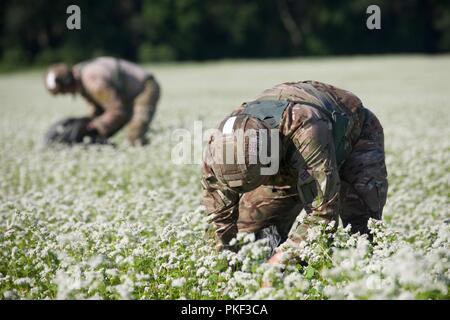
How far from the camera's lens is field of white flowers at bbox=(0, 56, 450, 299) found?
4.39 meters

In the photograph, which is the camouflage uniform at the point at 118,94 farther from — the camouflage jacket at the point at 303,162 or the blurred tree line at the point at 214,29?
the blurred tree line at the point at 214,29

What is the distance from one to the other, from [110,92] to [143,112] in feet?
2.69

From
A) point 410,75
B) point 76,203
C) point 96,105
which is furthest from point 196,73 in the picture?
point 76,203

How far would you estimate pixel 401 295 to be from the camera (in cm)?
375

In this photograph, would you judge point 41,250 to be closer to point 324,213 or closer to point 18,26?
point 324,213

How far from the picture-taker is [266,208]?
625cm

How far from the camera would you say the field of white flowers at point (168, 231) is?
14.4ft

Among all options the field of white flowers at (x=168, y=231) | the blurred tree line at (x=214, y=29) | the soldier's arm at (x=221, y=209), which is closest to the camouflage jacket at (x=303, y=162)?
the soldier's arm at (x=221, y=209)

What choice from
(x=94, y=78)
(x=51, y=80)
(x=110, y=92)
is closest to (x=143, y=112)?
(x=110, y=92)

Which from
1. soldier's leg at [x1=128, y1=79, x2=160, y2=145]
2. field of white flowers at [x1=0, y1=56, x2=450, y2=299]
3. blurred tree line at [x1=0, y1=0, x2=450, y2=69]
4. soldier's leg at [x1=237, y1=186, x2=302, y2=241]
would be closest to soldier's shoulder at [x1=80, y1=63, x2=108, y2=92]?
soldier's leg at [x1=128, y1=79, x2=160, y2=145]

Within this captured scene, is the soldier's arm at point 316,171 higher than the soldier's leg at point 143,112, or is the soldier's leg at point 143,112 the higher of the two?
the soldier's arm at point 316,171

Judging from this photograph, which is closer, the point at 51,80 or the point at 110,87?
the point at 51,80

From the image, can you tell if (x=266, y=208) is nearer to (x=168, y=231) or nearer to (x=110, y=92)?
(x=168, y=231)

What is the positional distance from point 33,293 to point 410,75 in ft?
118
